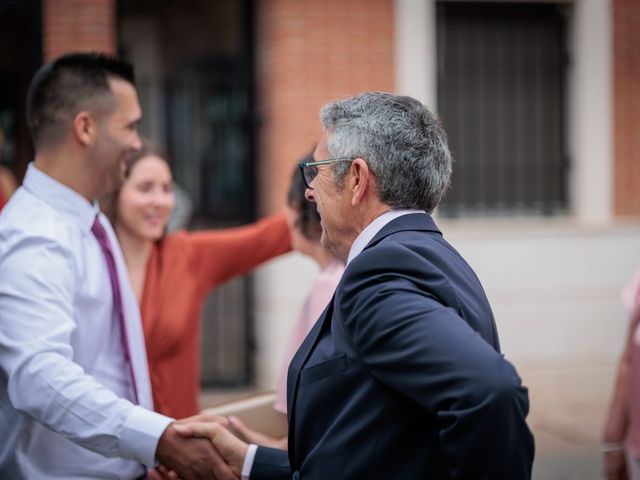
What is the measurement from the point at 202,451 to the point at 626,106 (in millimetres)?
6997

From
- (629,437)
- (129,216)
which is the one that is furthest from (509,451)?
(129,216)

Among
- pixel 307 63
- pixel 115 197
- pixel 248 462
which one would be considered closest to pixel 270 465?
pixel 248 462

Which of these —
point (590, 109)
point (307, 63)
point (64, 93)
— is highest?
point (307, 63)

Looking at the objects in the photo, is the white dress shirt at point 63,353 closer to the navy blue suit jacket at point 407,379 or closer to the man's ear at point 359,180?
the navy blue suit jacket at point 407,379

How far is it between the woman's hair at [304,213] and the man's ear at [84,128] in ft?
2.33

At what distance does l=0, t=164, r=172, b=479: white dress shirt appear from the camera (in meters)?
2.76

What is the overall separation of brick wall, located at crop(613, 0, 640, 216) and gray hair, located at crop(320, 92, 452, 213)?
713 cm

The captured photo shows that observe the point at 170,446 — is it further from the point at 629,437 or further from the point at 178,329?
the point at 629,437

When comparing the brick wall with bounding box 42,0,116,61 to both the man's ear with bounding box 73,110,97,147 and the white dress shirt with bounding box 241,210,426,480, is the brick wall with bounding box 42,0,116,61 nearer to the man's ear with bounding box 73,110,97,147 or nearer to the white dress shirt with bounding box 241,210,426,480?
the man's ear with bounding box 73,110,97,147

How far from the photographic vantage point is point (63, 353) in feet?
9.14

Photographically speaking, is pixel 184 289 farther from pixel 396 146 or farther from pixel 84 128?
A: pixel 396 146

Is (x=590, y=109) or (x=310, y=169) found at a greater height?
(x=590, y=109)

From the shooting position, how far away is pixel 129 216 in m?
4.06

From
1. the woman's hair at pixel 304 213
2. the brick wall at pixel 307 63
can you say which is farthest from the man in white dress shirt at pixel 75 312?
the brick wall at pixel 307 63
